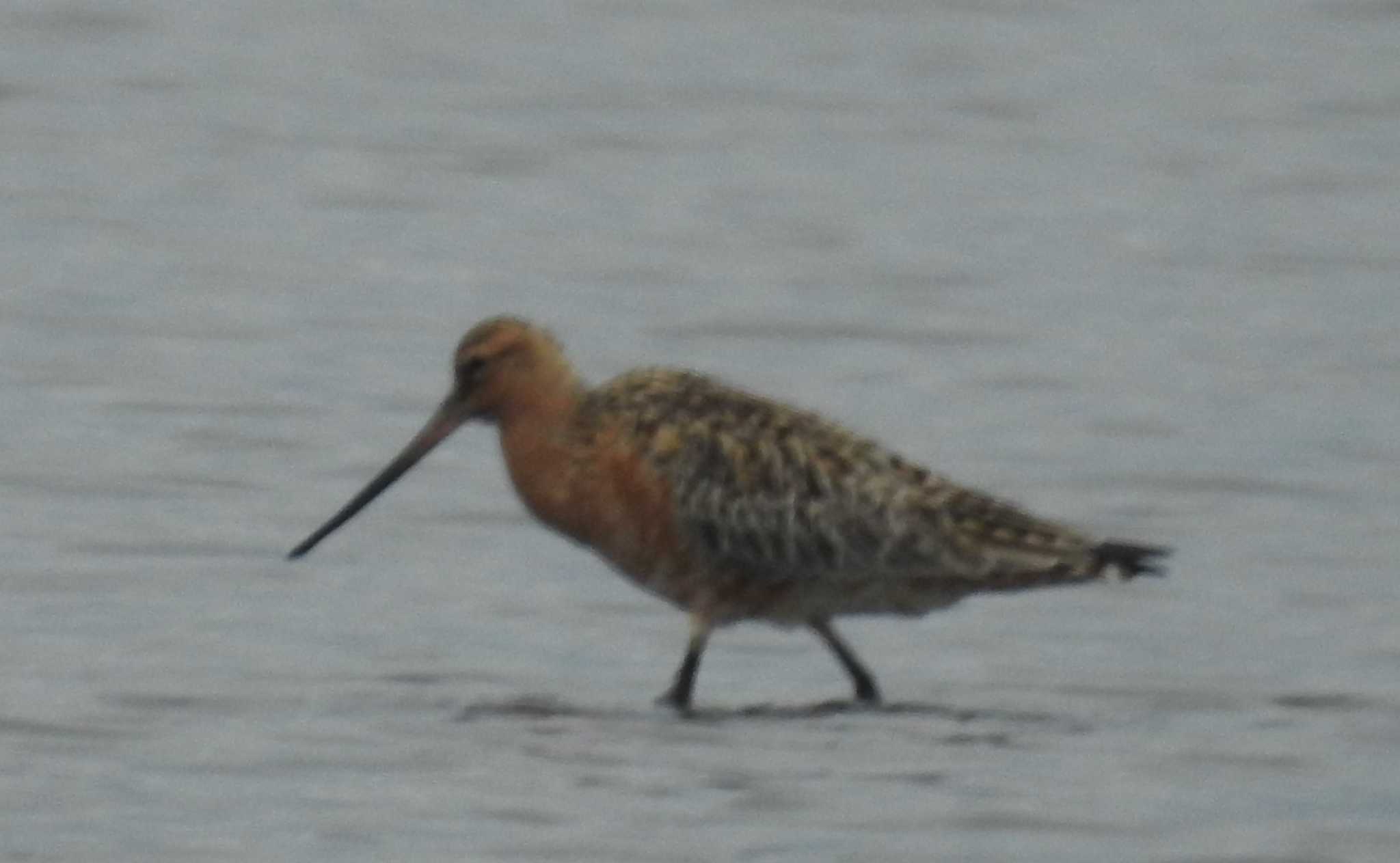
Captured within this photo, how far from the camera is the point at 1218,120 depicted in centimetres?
2173

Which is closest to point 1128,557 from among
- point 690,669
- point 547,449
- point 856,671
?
point 856,671

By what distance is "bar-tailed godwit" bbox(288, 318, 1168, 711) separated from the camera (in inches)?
444

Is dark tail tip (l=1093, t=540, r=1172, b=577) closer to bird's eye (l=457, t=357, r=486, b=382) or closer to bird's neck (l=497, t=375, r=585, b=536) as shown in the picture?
bird's neck (l=497, t=375, r=585, b=536)

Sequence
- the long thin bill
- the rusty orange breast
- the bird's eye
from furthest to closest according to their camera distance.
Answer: the long thin bill < the bird's eye < the rusty orange breast

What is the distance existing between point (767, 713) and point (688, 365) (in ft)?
17.8

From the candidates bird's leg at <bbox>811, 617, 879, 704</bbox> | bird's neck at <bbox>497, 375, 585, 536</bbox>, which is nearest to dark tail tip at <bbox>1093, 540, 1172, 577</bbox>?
bird's leg at <bbox>811, 617, 879, 704</bbox>

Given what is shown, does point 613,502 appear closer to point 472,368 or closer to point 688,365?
point 472,368

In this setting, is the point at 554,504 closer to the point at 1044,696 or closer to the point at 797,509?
the point at 797,509

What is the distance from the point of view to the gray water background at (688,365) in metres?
10.3

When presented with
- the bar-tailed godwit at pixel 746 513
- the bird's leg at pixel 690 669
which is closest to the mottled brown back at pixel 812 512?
the bar-tailed godwit at pixel 746 513

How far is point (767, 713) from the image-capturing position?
11305mm

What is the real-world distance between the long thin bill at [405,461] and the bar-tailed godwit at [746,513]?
0.21m

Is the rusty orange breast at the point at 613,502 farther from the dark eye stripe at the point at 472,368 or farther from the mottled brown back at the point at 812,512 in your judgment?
the dark eye stripe at the point at 472,368

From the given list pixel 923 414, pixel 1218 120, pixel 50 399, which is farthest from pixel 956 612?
pixel 1218 120
